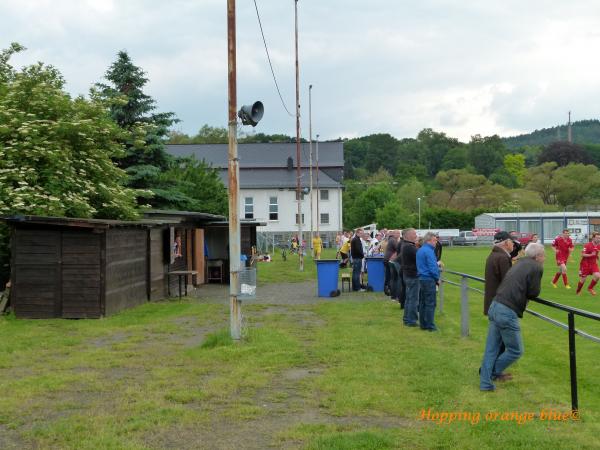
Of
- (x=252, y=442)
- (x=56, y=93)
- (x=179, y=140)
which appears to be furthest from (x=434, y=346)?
(x=179, y=140)

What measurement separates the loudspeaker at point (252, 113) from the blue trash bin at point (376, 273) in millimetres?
10367

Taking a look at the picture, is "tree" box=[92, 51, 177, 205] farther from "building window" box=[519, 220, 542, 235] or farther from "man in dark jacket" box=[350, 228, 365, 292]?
"building window" box=[519, 220, 542, 235]

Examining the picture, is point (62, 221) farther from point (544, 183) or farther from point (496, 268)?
point (544, 183)

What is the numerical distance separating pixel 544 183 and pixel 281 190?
41.1m

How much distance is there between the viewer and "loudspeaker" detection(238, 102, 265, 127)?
12.0 metres

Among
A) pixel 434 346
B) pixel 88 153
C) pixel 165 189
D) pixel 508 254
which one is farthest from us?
pixel 165 189

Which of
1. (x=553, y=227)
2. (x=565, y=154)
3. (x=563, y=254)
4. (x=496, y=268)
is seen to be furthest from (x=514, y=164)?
(x=496, y=268)

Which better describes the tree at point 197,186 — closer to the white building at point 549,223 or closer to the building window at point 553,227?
the white building at point 549,223

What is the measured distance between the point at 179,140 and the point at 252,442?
10002 cm

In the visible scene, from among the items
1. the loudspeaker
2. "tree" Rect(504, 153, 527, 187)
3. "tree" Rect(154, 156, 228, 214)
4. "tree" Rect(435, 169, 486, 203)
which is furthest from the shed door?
"tree" Rect(504, 153, 527, 187)

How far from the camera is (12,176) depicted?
18.4 metres

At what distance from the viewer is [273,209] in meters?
78.7

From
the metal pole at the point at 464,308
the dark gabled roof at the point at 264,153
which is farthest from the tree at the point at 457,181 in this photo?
the metal pole at the point at 464,308

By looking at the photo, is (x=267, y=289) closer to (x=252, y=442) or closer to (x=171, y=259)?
(x=171, y=259)
